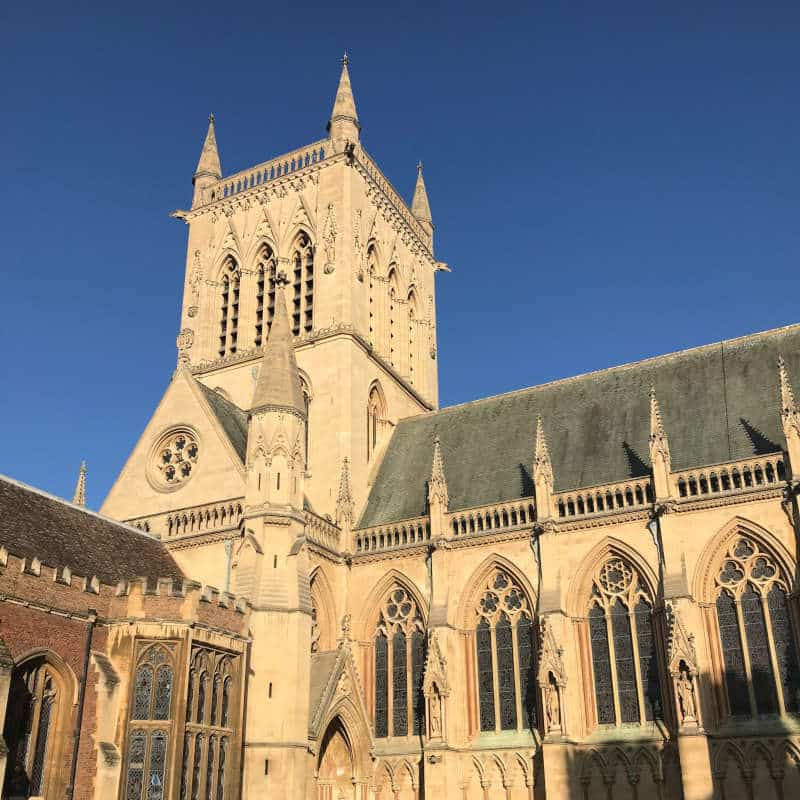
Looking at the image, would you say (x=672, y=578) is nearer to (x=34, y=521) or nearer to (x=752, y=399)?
(x=752, y=399)

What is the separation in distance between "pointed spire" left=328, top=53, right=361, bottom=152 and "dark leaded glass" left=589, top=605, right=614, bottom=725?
23342 millimetres

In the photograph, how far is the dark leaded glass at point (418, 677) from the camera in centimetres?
3066

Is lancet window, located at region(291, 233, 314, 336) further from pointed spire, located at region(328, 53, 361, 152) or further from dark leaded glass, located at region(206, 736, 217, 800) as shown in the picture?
dark leaded glass, located at region(206, 736, 217, 800)

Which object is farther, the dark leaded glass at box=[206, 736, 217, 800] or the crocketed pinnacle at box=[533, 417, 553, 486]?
the crocketed pinnacle at box=[533, 417, 553, 486]

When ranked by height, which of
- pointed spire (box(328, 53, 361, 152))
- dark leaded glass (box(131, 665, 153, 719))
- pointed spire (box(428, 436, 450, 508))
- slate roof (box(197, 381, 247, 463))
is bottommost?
dark leaded glass (box(131, 665, 153, 719))

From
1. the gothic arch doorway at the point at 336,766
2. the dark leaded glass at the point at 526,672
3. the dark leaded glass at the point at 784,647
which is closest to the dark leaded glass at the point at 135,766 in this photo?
the gothic arch doorway at the point at 336,766

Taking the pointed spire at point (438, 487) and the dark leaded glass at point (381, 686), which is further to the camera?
the pointed spire at point (438, 487)

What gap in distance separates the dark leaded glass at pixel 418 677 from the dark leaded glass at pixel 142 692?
10700mm

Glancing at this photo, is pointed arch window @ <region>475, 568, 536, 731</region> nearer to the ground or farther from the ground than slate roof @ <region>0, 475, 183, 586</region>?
nearer to the ground

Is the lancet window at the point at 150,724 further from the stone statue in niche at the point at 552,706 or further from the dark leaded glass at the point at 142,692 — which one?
the stone statue in niche at the point at 552,706

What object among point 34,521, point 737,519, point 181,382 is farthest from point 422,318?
point 34,521

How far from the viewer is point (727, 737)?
2591 centimetres

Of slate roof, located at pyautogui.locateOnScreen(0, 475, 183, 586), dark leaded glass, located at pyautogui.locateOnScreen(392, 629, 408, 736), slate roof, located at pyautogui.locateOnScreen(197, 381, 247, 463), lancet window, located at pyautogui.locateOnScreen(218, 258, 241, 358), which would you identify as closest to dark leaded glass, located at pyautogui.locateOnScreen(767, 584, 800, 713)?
dark leaded glass, located at pyautogui.locateOnScreen(392, 629, 408, 736)

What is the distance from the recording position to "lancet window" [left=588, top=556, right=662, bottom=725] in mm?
28031
